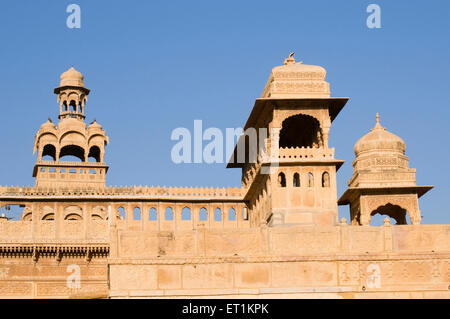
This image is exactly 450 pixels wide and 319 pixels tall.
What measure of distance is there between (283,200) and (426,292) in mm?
8152

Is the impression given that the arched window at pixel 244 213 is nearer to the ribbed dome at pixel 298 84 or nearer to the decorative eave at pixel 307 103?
the decorative eave at pixel 307 103

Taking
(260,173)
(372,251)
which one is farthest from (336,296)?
(260,173)

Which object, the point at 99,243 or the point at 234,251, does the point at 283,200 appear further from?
the point at 99,243

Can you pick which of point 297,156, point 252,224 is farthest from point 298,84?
point 252,224

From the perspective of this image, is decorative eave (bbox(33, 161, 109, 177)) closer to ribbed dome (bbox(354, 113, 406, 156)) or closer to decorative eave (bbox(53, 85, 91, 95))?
decorative eave (bbox(53, 85, 91, 95))

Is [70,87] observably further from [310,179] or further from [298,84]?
[310,179]

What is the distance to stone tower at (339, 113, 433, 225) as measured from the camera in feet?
131

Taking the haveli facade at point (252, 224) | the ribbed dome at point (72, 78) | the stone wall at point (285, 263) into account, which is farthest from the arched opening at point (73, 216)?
the stone wall at point (285, 263)

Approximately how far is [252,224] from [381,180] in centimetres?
691

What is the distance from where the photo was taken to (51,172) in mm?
47938

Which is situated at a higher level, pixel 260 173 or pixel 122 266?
pixel 260 173

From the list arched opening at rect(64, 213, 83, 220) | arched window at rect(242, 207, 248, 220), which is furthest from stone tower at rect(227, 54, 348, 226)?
arched opening at rect(64, 213, 83, 220)

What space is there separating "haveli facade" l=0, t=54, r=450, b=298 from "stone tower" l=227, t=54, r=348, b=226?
55 mm
